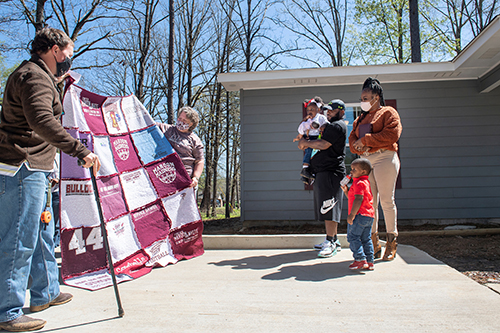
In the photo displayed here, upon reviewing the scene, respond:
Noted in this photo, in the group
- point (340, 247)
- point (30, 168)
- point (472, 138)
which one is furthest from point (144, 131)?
point (472, 138)

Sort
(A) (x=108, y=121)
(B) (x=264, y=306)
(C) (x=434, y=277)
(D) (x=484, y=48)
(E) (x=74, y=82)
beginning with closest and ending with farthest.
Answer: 1. (B) (x=264, y=306)
2. (C) (x=434, y=277)
3. (E) (x=74, y=82)
4. (A) (x=108, y=121)
5. (D) (x=484, y=48)

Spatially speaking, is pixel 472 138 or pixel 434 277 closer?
pixel 434 277

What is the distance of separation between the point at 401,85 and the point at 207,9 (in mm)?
11684

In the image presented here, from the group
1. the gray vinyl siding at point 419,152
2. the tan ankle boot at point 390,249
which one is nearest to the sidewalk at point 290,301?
the tan ankle boot at point 390,249

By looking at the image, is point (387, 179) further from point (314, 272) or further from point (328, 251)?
point (314, 272)

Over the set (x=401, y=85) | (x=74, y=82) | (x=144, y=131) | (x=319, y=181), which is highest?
(x=401, y=85)

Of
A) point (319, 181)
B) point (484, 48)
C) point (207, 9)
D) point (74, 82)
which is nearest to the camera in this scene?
point (74, 82)

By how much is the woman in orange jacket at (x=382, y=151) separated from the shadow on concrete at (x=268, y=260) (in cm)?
71

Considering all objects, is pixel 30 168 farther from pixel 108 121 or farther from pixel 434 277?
pixel 434 277

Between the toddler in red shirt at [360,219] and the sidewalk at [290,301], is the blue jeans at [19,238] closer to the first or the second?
the sidewalk at [290,301]

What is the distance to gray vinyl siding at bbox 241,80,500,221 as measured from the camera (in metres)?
7.01

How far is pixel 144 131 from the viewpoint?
135 inches

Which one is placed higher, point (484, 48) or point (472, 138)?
point (484, 48)

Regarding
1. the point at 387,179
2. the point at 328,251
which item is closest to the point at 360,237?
the point at 328,251
